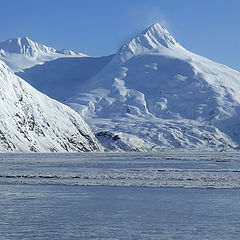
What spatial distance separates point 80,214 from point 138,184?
23.6 m

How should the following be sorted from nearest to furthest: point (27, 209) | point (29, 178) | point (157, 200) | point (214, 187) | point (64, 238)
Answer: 1. point (64, 238)
2. point (27, 209)
3. point (157, 200)
4. point (214, 187)
5. point (29, 178)

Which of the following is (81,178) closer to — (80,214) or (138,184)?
(138,184)

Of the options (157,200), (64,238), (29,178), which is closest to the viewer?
(64,238)

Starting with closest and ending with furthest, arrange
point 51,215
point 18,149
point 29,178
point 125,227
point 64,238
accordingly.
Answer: point 64,238, point 125,227, point 51,215, point 29,178, point 18,149

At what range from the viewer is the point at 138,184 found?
61.4 metres

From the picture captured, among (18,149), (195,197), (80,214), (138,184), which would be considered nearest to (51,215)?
(80,214)

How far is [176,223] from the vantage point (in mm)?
35000

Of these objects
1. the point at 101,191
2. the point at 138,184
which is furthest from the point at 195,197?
the point at 138,184

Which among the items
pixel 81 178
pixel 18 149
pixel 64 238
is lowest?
pixel 64 238

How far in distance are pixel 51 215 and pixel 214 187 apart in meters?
24.7

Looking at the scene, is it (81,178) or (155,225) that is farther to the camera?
(81,178)

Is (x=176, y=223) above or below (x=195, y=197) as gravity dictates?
below

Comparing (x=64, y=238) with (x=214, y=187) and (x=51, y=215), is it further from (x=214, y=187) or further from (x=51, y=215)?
(x=214, y=187)

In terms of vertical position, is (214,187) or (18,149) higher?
(18,149)
